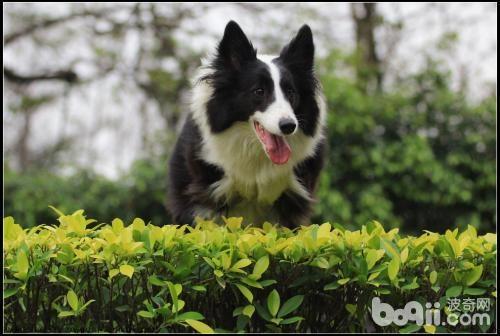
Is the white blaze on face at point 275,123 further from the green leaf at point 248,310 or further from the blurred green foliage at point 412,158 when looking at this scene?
the blurred green foliage at point 412,158

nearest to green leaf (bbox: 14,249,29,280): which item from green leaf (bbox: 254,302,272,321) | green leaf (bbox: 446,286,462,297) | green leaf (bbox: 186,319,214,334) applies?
green leaf (bbox: 186,319,214,334)

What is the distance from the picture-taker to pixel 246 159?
4512mm

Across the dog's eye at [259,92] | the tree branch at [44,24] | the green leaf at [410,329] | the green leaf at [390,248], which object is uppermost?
the tree branch at [44,24]

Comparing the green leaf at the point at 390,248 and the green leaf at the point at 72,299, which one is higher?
the green leaf at the point at 390,248

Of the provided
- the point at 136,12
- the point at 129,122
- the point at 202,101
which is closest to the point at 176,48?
the point at 136,12

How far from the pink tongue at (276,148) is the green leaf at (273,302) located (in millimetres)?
1600

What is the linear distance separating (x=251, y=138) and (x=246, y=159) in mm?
167

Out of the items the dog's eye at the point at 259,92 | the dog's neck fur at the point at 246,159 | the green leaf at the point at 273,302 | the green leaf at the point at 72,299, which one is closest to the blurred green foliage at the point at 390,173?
the dog's neck fur at the point at 246,159

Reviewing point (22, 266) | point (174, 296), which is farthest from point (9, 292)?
point (174, 296)

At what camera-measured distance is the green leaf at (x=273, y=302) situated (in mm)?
2656

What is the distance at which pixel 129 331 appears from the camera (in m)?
2.75

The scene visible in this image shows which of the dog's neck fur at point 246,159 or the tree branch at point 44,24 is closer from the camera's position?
the dog's neck fur at point 246,159

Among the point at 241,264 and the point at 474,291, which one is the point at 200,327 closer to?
the point at 241,264

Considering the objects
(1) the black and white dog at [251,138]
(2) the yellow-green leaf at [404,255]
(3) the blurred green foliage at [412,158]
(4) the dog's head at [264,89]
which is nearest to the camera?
(2) the yellow-green leaf at [404,255]
